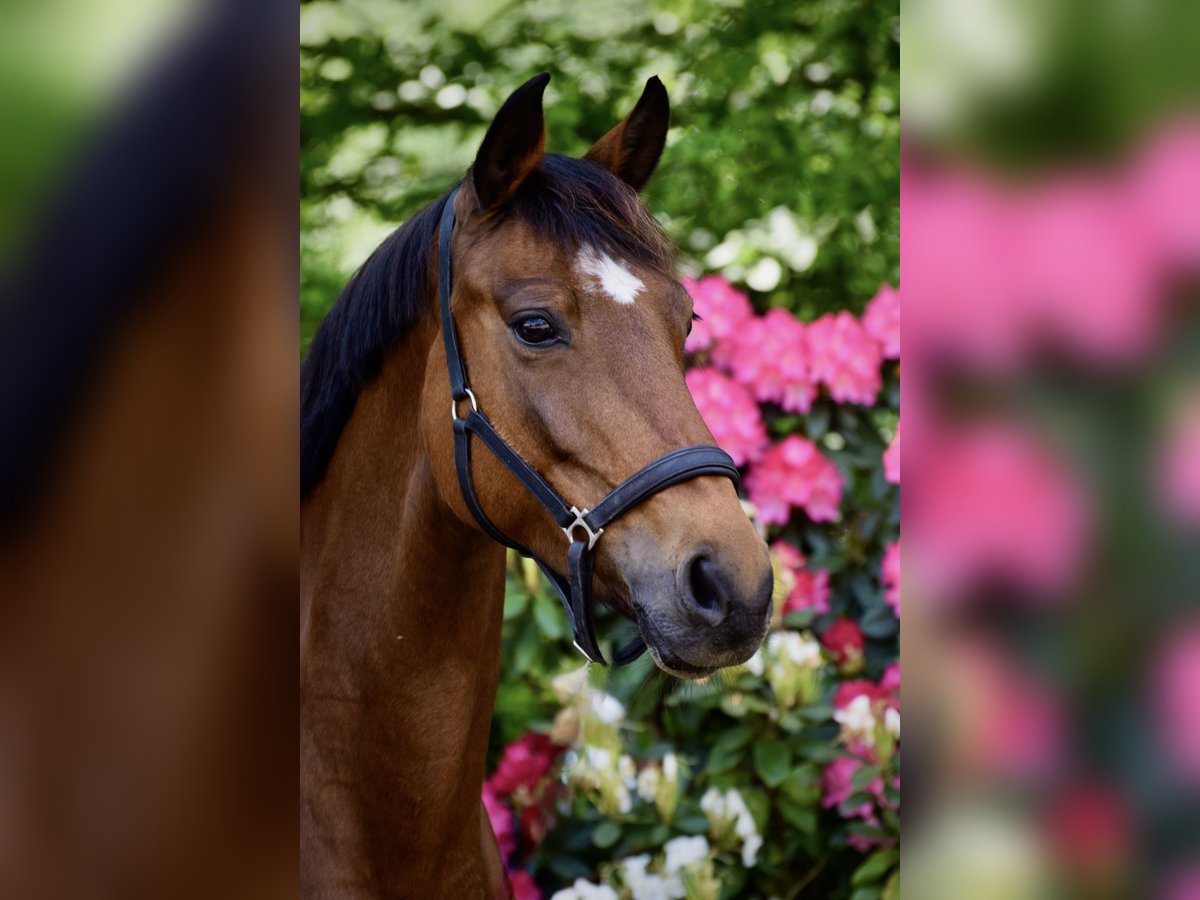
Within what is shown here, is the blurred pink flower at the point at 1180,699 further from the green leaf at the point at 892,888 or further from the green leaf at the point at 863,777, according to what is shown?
the green leaf at the point at 892,888

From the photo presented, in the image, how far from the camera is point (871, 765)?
Result: 9.12 ft

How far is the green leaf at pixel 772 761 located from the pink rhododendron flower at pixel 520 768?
Answer: 20.7 inches

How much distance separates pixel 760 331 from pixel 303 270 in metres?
1.25

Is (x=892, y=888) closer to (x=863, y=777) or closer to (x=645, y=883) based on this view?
(x=863, y=777)

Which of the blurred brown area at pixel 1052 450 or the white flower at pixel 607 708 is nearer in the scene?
the blurred brown area at pixel 1052 450

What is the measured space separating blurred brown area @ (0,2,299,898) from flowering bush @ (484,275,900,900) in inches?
87.2

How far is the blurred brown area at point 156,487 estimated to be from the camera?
513 mm

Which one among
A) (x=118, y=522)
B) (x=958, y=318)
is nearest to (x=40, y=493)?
(x=118, y=522)

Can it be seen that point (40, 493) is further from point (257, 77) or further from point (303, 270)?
point (303, 270)

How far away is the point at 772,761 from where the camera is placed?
2.77 m

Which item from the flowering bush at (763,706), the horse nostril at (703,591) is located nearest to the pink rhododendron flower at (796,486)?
the flowering bush at (763,706)

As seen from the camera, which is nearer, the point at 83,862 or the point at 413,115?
the point at 83,862

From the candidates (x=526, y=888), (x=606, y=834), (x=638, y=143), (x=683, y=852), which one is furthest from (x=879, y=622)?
(x=638, y=143)

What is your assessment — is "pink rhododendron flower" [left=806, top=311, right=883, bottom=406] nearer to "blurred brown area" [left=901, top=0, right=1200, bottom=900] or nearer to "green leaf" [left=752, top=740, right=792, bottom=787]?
"green leaf" [left=752, top=740, right=792, bottom=787]
